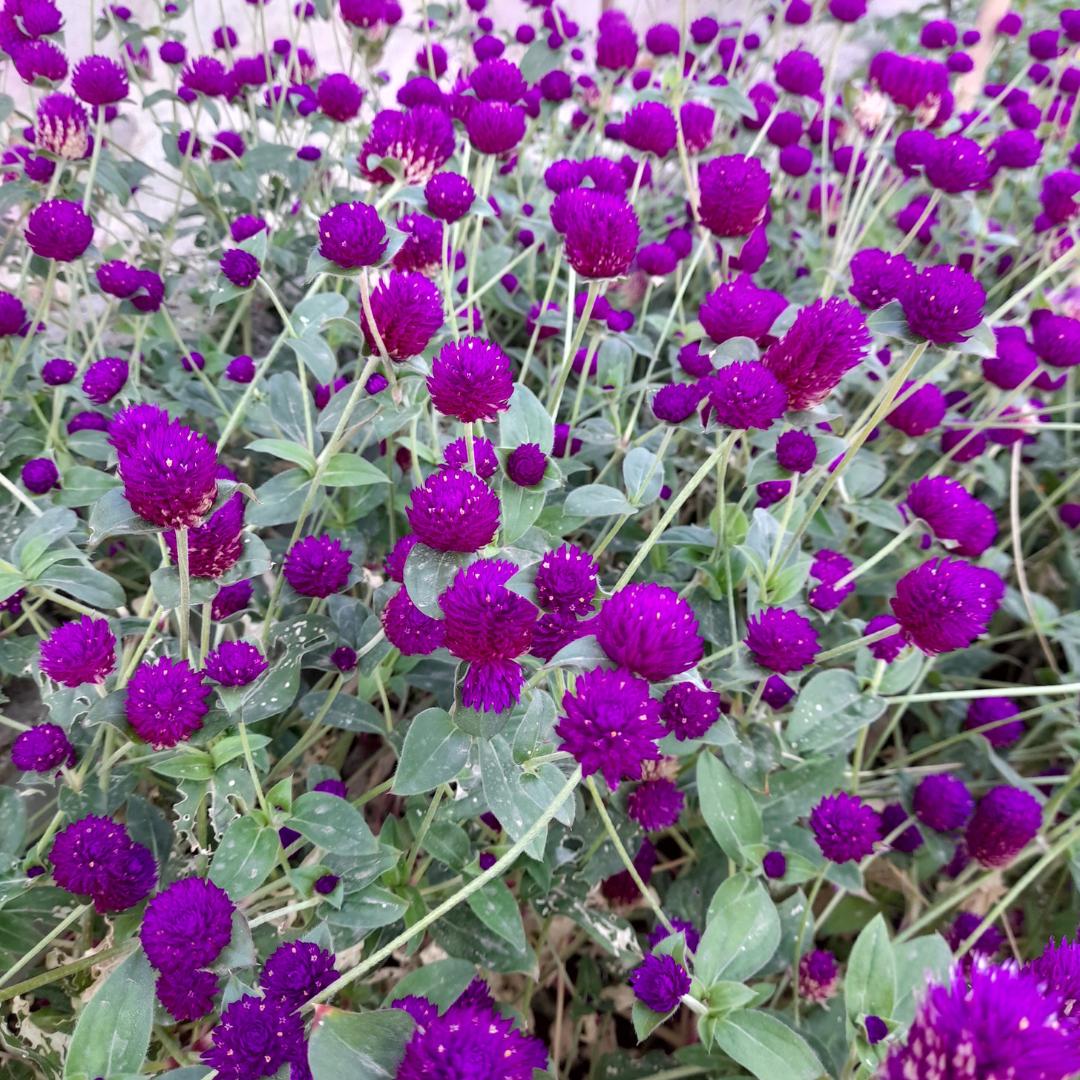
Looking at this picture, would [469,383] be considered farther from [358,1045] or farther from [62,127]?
[62,127]

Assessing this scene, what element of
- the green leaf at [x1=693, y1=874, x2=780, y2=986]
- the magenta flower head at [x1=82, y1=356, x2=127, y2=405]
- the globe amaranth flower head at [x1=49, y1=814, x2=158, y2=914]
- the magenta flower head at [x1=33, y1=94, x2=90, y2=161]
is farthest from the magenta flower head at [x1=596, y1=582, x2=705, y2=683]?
the magenta flower head at [x1=33, y1=94, x2=90, y2=161]

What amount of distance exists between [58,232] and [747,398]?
83 cm

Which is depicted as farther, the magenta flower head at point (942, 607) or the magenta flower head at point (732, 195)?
the magenta flower head at point (732, 195)

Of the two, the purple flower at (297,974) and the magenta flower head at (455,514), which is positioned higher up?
the magenta flower head at (455,514)

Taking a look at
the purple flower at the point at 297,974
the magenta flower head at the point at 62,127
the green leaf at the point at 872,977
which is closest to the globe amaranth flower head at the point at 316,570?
the purple flower at the point at 297,974

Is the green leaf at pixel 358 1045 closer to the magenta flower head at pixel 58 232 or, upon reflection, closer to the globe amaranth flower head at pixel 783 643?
the globe amaranth flower head at pixel 783 643

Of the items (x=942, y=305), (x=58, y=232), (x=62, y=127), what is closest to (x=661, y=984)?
(x=942, y=305)

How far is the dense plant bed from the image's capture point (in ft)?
2.00

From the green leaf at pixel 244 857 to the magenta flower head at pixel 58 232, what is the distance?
72 cm

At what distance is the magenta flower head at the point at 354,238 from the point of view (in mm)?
722

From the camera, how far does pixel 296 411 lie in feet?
3.50

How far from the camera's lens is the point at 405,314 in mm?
716

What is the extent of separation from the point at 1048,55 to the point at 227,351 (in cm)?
183

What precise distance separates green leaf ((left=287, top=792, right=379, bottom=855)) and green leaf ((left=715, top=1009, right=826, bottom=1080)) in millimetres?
356
